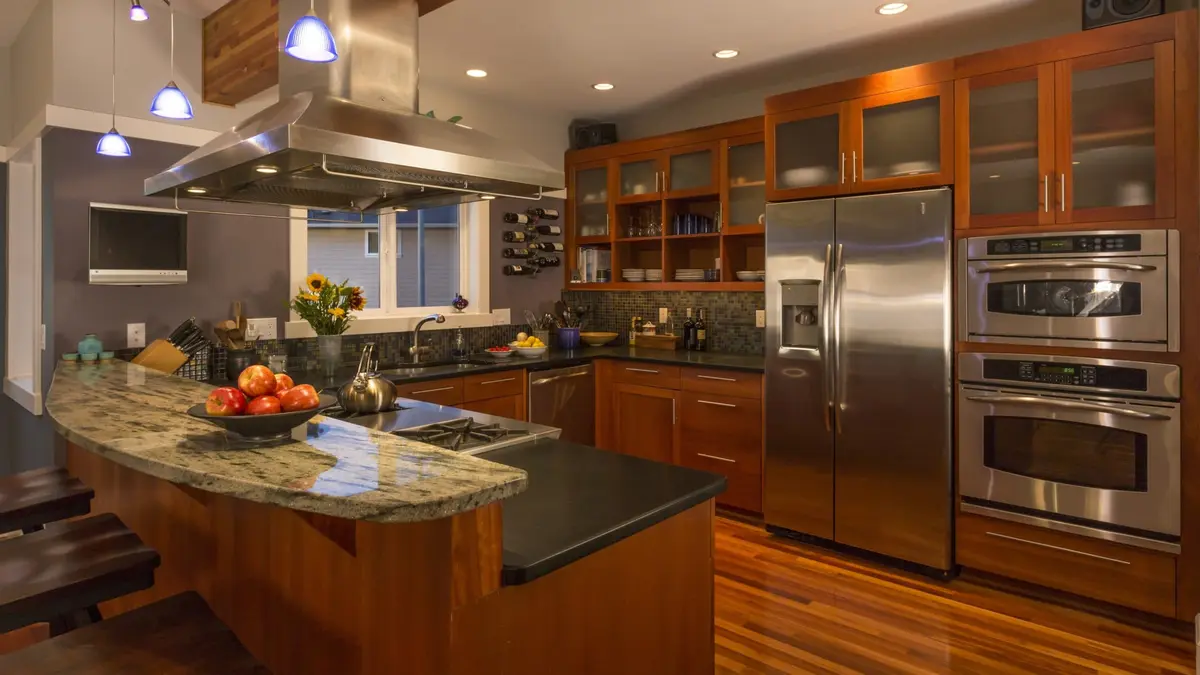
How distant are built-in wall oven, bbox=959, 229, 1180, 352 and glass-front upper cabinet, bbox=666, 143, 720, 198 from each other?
1750mm

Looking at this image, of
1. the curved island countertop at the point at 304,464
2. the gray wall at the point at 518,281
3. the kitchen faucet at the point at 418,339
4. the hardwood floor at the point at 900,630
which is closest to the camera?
the curved island countertop at the point at 304,464

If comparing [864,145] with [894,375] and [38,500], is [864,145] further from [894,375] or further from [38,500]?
[38,500]

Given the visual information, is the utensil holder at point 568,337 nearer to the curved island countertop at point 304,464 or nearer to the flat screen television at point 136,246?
the flat screen television at point 136,246

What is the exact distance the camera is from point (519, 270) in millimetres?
4980

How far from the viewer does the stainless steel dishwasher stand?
4.23 meters

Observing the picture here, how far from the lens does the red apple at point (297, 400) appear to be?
1604 mm

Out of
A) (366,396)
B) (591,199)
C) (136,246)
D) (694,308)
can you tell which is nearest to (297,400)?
(366,396)

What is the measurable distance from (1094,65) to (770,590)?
2540mm

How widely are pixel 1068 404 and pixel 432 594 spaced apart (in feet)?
9.07

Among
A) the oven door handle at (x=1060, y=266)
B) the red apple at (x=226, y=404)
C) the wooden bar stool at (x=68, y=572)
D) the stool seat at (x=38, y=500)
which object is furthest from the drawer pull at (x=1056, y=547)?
the stool seat at (x=38, y=500)

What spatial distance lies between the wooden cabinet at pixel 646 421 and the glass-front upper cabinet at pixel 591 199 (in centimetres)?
126

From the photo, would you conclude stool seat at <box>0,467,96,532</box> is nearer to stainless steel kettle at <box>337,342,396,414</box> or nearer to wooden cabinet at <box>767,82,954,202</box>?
stainless steel kettle at <box>337,342,396,414</box>

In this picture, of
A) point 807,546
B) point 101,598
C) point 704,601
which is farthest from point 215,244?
point 807,546

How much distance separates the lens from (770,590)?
3.08 m
